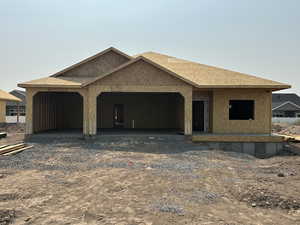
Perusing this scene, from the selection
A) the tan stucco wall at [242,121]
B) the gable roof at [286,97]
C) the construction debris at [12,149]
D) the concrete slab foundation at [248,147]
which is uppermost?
the gable roof at [286,97]

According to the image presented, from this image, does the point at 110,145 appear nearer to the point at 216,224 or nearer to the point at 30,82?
the point at 30,82

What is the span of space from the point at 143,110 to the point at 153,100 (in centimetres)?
116

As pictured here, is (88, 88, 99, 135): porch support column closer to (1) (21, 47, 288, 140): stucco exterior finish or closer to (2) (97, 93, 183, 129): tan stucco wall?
(1) (21, 47, 288, 140): stucco exterior finish

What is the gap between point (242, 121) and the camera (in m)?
14.4

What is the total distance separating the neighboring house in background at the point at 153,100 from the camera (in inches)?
511

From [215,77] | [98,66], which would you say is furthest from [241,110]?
[98,66]

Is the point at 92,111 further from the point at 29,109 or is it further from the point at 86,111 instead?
the point at 29,109

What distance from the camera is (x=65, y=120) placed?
18188 mm

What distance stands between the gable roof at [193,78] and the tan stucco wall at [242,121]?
72 cm

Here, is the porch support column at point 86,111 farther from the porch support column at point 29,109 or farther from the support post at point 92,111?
the porch support column at point 29,109

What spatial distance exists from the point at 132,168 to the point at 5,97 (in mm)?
21659

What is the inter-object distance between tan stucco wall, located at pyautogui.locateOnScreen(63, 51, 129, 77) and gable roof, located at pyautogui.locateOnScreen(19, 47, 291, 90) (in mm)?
270

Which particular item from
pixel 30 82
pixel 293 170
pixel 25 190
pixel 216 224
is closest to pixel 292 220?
pixel 216 224

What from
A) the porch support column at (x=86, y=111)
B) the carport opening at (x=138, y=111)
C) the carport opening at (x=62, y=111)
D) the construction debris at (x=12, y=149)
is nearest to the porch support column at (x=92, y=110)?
the porch support column at (x=86, y=111)
